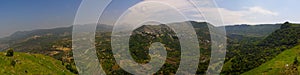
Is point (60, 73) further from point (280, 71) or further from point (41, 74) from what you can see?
point (280, 71)

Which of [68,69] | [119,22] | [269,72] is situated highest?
[119,22]

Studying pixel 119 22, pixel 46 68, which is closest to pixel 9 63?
pixel 46 68

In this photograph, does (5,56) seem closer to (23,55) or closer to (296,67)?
(23,55)

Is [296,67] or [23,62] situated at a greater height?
[23,62]

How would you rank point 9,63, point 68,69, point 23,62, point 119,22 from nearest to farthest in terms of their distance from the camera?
1. point 119,22
2. point 9,63
3. point 23,62
4. point 68,69

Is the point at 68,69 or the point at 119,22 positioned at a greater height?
the point at 119,22

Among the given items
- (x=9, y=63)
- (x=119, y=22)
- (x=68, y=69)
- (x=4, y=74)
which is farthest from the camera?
(x=68, y=69)

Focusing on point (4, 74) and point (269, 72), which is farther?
point (269, 72)

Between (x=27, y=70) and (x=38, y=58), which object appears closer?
(x=27, y=70)

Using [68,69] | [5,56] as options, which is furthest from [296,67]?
[5,56]
